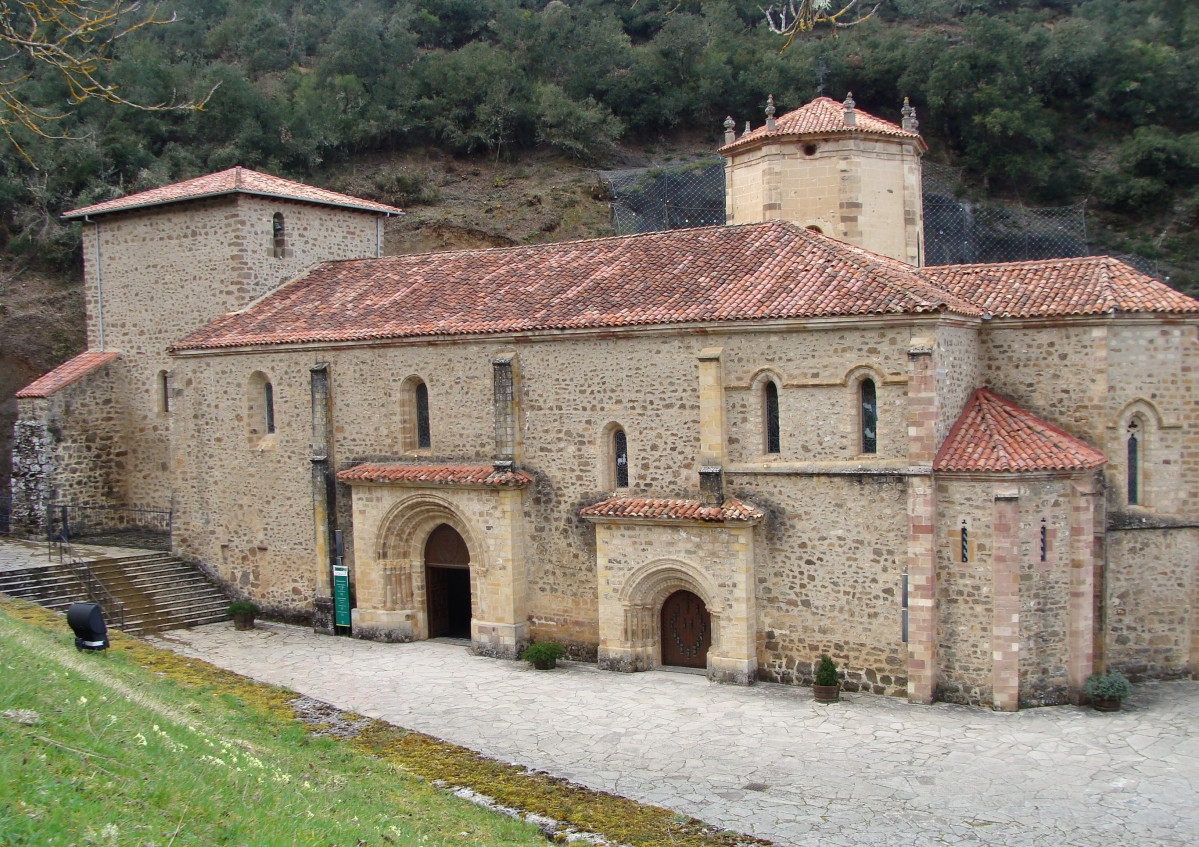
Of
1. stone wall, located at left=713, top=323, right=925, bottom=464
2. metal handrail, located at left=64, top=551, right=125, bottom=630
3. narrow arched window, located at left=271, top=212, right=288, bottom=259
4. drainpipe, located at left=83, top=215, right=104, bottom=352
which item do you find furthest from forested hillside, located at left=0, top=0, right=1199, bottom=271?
stone wall, located at left=713, top=323, right=925, bottom=464

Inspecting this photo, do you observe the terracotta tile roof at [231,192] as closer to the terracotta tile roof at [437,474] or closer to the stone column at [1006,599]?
the terracotta tile roof at [437,474]

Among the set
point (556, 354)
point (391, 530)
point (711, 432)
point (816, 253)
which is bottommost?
point (391, 530)

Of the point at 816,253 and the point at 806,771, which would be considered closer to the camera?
the point at 806,771

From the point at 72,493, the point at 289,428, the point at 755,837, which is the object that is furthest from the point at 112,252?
the point at 755,837

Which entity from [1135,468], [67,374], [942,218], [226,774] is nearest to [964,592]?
[1135,468]

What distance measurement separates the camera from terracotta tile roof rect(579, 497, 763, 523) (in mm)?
17250

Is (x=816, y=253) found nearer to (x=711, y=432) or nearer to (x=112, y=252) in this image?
(x=711, y=432)

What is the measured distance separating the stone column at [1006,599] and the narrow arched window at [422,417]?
11.4 metres

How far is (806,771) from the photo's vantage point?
1375cm

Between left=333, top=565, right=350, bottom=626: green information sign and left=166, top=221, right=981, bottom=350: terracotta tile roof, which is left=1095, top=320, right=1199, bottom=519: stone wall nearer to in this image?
left=166, top=221, right=981, bottom=350: terracotta tile roof

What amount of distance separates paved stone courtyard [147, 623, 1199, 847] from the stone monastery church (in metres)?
0.96

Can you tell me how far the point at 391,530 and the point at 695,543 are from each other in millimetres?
6961

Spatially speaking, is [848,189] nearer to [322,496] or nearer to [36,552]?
[322,496]

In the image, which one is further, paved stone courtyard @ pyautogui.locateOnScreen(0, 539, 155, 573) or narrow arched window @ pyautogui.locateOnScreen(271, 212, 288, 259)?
narrow arched window @ pyautogui.locateOnScreen(271, 212, 288, 259)
